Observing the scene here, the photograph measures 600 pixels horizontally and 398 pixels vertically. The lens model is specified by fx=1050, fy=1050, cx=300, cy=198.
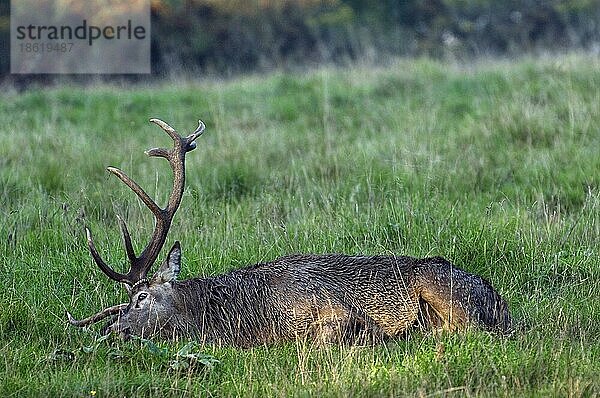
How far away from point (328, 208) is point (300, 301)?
2145 mm

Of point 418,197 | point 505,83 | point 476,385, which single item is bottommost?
point 476,385

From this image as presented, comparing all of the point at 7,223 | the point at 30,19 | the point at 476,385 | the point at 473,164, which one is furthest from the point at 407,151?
the point at 30,19

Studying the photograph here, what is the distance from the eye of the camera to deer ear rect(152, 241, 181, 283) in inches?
249

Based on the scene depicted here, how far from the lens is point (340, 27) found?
23.9 metres

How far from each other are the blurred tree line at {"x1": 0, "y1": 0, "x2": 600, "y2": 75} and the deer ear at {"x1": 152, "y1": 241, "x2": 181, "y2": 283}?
1528cm

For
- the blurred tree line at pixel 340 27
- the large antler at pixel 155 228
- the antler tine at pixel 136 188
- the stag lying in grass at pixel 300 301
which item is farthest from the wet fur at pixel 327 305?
the blurred tree line at pixel 340 27

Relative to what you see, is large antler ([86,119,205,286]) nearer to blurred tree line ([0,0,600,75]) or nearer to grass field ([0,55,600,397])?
grass field ([0,55,600,397])

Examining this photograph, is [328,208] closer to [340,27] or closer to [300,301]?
[300,301]

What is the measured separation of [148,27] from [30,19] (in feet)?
7.50

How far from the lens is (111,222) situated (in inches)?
337

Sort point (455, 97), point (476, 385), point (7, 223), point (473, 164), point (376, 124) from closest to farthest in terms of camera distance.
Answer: point (476, 385) → point (7, 223) → point (473, 164) → point (376, 124) → point (455, 97)

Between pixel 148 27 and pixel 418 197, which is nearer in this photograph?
pixel 418 197

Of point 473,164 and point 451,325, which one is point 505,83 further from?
point 451,325

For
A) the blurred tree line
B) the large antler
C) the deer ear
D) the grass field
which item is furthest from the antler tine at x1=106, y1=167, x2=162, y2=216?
the blurred tree line
